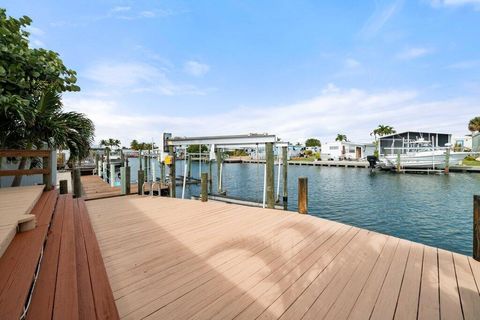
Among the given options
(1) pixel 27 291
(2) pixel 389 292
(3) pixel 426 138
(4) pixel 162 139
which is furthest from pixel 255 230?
(3) pixel 426 138

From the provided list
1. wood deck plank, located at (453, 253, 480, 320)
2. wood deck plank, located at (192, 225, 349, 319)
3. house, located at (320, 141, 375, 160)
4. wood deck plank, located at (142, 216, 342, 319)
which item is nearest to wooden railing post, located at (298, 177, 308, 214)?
wood deck plank, located at (142, 216, 342, 319)

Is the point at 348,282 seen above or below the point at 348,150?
below

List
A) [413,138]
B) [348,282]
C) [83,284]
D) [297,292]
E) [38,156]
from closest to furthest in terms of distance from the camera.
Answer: [83,284]
[297,292]
[348,282]
[38,156]
[413,138]

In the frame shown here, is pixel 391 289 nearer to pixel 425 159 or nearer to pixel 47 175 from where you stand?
pixel 47 175

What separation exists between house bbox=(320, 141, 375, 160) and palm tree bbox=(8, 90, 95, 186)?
167 feet

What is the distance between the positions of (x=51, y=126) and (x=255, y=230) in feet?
19.3

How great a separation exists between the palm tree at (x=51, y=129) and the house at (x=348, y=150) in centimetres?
5105

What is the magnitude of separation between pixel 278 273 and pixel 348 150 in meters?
57.1

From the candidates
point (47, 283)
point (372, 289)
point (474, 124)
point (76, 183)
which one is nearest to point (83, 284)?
point (47, 283)

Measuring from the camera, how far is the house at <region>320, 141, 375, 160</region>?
171 ft

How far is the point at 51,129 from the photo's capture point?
6207 millimetres

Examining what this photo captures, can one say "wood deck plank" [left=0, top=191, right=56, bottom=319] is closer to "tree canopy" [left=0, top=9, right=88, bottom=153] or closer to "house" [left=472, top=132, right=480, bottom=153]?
"tree canopy" [left=0, top=9, right=88, bottom=153]

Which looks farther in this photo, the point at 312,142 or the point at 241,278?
the point at 312,142

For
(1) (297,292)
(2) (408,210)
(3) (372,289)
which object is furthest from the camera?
(2) (408,210)
